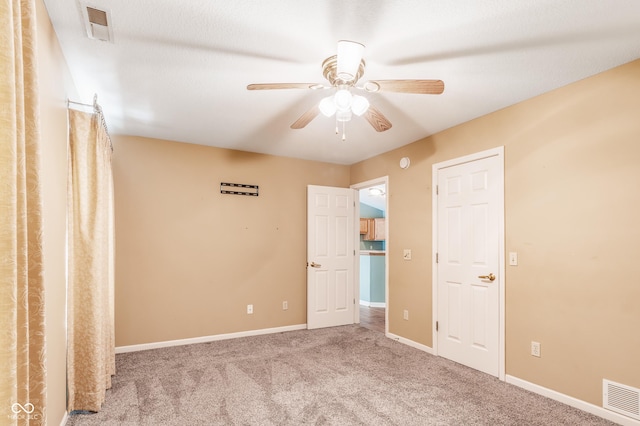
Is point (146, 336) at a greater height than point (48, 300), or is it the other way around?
point (48, 300)

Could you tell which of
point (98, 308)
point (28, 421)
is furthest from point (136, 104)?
point (28, 421)

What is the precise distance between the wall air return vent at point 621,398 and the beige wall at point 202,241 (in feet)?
11.2

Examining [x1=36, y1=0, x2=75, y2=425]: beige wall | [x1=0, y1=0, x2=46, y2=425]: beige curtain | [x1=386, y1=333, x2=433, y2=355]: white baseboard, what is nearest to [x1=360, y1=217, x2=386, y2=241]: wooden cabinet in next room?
[x1=386, y1=333, x2=433, y2=355]: white baseboard

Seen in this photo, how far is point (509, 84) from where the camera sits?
272cm

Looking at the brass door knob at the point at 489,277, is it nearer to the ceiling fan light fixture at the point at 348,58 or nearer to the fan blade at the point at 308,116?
the fan blade at the point at 308,116

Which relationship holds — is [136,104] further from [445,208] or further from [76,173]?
[445,208]

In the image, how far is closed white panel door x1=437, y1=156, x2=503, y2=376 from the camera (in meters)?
3.25

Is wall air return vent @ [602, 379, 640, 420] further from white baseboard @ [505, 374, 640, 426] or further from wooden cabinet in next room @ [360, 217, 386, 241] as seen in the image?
wooden cabinet in next room @ [360, 217, 386, 241]

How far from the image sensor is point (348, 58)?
6.05 feet

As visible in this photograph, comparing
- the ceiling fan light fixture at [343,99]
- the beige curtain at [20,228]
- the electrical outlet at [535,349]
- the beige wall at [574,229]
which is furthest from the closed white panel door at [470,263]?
the beige curtain at [20,228]

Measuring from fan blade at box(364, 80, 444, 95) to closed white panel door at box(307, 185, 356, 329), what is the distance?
304cm

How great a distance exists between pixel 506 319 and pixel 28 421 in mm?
3338

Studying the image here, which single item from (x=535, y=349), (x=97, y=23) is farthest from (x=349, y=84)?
(x=535, y=349)

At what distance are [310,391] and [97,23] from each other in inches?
118
